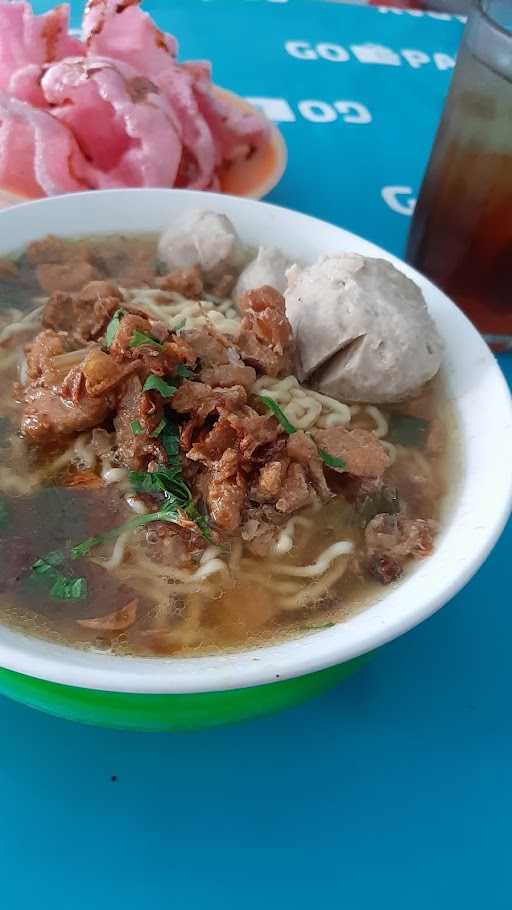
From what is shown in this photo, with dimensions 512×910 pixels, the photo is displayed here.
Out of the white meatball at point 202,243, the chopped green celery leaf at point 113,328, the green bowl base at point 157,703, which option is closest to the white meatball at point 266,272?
the white meatball at point 202,243

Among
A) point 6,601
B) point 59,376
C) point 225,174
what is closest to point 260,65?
point 225,174

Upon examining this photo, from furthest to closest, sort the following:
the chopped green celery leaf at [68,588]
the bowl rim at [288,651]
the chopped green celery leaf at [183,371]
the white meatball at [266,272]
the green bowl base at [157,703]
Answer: the white meatball at [266,272], the chopped green celery leaf at [183,371], the chopped green celery leaf at [68,588], the green bowl base at [157,703], the bowl rim at [288,651]

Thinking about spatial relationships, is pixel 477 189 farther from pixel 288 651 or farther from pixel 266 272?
pixel 288 651

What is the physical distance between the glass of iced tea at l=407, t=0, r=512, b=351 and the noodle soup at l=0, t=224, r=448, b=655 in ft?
2.18

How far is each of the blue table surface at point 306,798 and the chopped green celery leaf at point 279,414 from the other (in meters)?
0.51

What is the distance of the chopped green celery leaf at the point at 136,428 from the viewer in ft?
5.20

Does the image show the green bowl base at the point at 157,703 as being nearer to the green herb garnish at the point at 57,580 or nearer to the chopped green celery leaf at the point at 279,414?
the green herb garnish at the point at 57,580

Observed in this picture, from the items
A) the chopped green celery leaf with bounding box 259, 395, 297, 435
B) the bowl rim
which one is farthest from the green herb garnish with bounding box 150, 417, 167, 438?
the bowl rim

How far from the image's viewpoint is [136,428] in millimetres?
1592

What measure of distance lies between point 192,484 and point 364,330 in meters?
0.52

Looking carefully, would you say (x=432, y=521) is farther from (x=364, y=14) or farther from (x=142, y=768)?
(x=364, y=14)

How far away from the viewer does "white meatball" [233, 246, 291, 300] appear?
200 cm

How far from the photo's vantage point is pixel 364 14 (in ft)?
13.1

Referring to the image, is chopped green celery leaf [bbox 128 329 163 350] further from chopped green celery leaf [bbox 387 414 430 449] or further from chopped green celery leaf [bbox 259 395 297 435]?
chopped green celery leaf [bbox 387 414 430 449]
